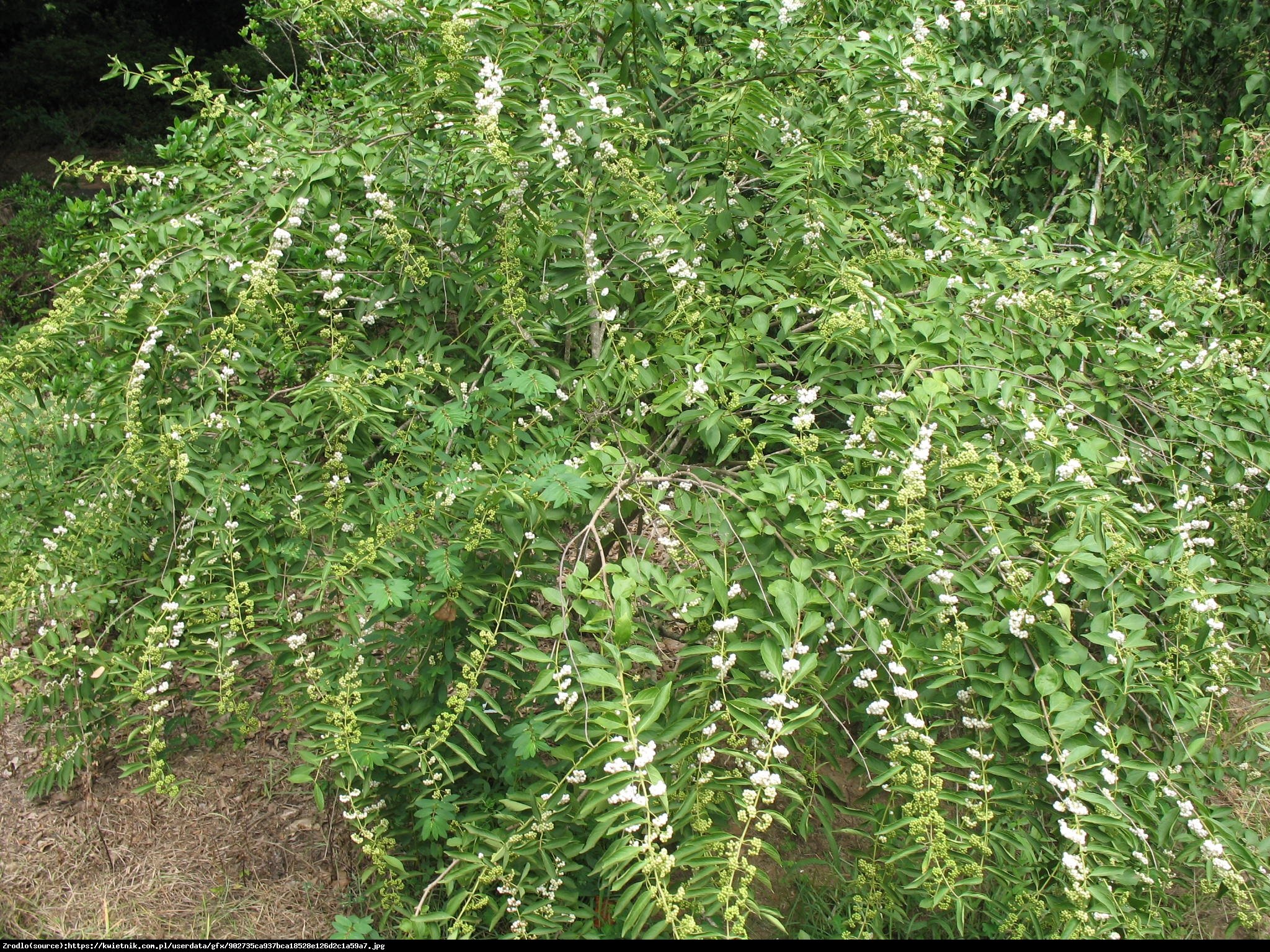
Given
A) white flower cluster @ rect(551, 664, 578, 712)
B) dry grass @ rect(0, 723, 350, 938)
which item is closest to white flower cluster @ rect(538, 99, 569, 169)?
white flower cluster @ rect(551, 664, 578, 712)

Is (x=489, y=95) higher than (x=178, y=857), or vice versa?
(x=489, y=95)

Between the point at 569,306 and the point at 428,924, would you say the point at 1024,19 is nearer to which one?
the point at 569,306

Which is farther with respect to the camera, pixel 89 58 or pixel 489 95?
pixel 89 58

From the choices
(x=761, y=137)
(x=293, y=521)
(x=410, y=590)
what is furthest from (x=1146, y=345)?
(x=293, y=521)

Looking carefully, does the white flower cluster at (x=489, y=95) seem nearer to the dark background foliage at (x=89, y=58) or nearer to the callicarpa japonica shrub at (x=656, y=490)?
Answer: the callicarpa japonica shrub at (x=656, y=490)

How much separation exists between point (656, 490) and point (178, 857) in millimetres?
2239

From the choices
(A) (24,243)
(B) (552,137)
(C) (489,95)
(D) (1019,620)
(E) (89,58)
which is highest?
(C) (489,95)

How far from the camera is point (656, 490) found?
7.52ft

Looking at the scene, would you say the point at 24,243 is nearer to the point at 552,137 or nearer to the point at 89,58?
the point at 89,58

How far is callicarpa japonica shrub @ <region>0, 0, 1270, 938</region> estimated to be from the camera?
2023 millimetres

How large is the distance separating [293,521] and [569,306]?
956 mm

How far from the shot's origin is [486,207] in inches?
98.7

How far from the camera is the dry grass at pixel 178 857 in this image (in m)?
2.95

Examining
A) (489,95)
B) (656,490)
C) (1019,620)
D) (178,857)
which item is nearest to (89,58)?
(178,857)
